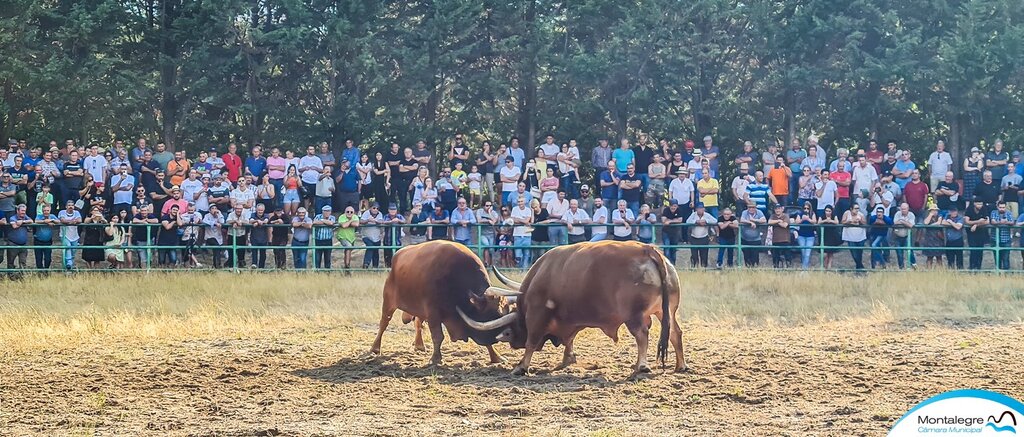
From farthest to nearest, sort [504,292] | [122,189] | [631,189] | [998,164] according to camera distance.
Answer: [631,189] → [998,164] → [122,189] → [504,292]

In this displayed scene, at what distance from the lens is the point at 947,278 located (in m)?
18.8

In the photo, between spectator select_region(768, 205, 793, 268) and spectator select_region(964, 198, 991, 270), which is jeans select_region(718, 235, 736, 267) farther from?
spectator select_region(964, 198, 991, 270)

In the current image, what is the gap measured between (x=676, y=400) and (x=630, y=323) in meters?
1.35

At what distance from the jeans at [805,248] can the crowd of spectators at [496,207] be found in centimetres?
5

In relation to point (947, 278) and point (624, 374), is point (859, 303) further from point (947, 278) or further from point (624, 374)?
point (624, 374)

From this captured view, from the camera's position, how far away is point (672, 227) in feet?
69.2

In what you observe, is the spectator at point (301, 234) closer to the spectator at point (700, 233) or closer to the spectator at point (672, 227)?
the spectator at point (672, 227)

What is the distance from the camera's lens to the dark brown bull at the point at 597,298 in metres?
11.3

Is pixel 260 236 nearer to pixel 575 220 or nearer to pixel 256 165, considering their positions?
pixel 256 165

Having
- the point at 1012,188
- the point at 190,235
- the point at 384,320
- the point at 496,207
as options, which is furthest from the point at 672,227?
the point at 384,320

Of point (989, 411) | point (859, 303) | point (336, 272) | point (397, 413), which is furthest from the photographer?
point (336, 272)

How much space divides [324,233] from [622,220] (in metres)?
5.19

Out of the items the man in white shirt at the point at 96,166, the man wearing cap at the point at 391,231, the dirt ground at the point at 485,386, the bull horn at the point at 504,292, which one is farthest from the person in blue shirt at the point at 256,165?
the bull horn at the point at 504,292

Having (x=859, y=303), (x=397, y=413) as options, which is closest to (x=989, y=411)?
(x=397, y=413)
